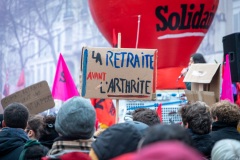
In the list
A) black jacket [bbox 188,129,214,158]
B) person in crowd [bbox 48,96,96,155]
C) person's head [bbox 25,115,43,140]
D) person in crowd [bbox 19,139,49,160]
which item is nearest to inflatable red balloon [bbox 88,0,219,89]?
person's head [bbox 25,115,43,140]

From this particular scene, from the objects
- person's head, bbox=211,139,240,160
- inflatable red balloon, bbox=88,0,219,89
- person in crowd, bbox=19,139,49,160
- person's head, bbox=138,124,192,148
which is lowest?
person in crowd, bbox=19,139,49,160

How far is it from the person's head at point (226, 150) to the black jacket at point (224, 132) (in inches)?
48.7

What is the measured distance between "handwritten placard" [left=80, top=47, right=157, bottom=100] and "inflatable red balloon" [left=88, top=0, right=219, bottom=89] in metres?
2.57

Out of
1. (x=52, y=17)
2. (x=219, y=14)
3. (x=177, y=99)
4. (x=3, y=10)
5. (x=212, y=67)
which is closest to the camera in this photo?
(x=212, y=67)

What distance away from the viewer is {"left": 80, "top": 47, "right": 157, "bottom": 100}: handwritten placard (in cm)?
568

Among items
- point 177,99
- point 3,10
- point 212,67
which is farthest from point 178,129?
point 3,10

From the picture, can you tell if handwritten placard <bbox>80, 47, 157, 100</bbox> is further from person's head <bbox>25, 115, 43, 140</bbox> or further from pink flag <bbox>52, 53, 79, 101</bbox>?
pink flag <bbox>52, 53, 79, 101</bbox>

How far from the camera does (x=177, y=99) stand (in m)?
7.88

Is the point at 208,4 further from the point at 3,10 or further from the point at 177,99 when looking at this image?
the point at 3,10

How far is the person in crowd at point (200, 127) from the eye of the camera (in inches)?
167

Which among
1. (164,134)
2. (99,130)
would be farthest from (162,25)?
(164,134)

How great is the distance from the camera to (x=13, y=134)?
4.47 metres

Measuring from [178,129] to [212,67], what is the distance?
15.0ft

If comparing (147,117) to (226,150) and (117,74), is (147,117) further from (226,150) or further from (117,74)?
(226,150)
